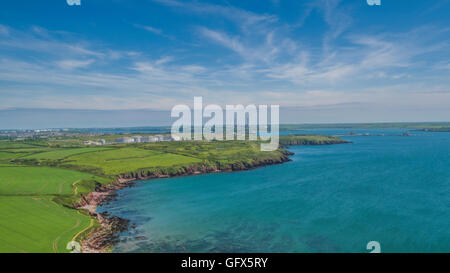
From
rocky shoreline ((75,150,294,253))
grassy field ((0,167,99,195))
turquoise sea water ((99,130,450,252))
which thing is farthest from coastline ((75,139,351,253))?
grassy field ((0,167,99,195))

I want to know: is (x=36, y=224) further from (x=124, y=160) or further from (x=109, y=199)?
(x=124, y=160)

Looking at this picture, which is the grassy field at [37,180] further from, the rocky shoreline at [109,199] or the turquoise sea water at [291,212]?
the turquoise sea water at [291,212]

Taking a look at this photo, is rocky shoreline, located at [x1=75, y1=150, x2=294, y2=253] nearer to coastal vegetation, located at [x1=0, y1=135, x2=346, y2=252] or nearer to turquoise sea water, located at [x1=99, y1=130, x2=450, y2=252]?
coastal vegetation, located at [x1=0, y1=135, x2=346, y2=252]

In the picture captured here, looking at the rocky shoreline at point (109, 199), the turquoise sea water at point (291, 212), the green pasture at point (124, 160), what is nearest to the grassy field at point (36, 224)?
the rocky shoreline at point (109, 199)

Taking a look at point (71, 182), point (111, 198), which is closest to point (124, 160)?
point (71, 182)

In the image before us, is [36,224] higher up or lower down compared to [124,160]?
lower down

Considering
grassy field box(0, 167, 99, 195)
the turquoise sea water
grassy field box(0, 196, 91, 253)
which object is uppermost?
grassy field box(0, 167, 99, 195)

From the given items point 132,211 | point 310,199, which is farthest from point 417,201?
point 132,211
